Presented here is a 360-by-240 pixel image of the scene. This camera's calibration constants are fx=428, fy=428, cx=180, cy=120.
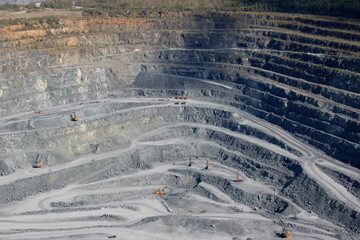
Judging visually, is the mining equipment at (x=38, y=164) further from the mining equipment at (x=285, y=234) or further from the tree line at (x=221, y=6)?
the tree line at (x=221, y=6)

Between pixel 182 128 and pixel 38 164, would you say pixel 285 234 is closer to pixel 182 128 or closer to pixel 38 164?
pixel 182 128

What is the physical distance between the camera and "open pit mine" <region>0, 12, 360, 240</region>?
64.2 m

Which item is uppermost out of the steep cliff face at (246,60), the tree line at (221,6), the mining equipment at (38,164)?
the tree line at (221,6)

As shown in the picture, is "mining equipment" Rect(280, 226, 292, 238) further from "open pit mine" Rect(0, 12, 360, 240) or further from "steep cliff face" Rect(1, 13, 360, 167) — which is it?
"steep cliff face" Rect(1, 13, 360, 167)

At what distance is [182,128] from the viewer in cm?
8969

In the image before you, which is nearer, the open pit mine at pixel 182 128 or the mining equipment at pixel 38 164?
the open pit mine at pixel 182 128

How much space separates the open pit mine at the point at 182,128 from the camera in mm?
64250

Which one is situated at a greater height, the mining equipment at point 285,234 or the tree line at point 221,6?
the tree line at point 221,6

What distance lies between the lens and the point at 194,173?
79188mm

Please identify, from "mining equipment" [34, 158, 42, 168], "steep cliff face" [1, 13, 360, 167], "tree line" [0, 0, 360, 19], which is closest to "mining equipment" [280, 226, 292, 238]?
"steep cliff face" [1, 13, 360, 167]

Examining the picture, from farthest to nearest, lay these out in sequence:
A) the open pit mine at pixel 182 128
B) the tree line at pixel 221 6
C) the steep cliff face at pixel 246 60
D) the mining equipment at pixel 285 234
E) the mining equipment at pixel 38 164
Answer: the tree line at pixel 221 6
the steep cliff face at pixel 246 60
the mining equipment at pixel 38 164
the open pit mine at pixel 182 128
the mining equipment at pixel 285 234

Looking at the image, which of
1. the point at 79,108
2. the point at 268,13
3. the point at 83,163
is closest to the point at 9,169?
the point at 83,163

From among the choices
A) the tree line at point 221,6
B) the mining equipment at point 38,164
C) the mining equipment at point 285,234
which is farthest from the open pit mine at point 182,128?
the tree line at point 221,6

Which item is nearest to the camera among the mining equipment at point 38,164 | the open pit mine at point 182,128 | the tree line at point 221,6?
the open pit mine at point 182,128
